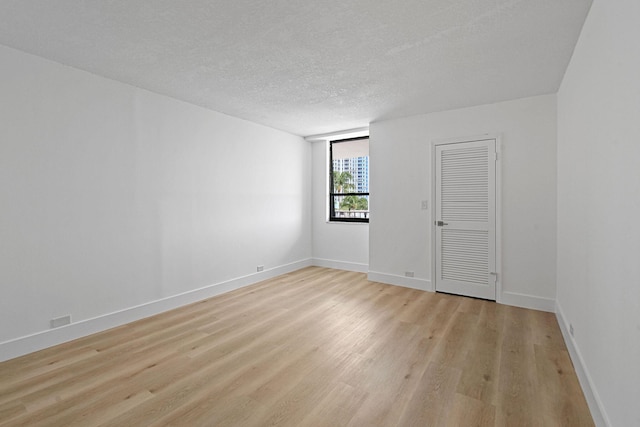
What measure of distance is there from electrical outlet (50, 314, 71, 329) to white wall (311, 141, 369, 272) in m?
4.05

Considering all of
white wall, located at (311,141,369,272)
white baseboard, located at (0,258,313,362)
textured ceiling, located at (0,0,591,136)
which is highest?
textured ceiling, located at (0,0,591,136)

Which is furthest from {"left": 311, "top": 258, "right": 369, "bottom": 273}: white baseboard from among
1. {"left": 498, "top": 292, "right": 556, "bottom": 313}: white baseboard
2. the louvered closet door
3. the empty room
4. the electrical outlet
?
the electrical outlet

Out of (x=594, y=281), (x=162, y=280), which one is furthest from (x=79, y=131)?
(x=594, y=281)

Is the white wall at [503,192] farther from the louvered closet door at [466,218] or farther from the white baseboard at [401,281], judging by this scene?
the louvered closet door at [466,218]

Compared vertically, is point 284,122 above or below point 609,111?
above

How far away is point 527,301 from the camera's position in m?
3.65

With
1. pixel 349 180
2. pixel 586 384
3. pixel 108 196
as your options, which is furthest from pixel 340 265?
pixel 586 384

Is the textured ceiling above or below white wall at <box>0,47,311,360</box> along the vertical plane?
above

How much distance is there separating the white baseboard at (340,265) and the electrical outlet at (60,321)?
4.03 m

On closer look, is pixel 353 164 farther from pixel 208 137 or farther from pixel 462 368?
pixel 462 368

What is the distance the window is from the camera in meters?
5.76

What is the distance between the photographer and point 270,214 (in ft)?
17.0

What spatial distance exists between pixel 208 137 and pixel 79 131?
4.91 ft

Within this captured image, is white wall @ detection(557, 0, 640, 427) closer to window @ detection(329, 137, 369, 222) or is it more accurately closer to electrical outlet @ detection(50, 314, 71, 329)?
window @ detection(329, 137, 369, 222)
